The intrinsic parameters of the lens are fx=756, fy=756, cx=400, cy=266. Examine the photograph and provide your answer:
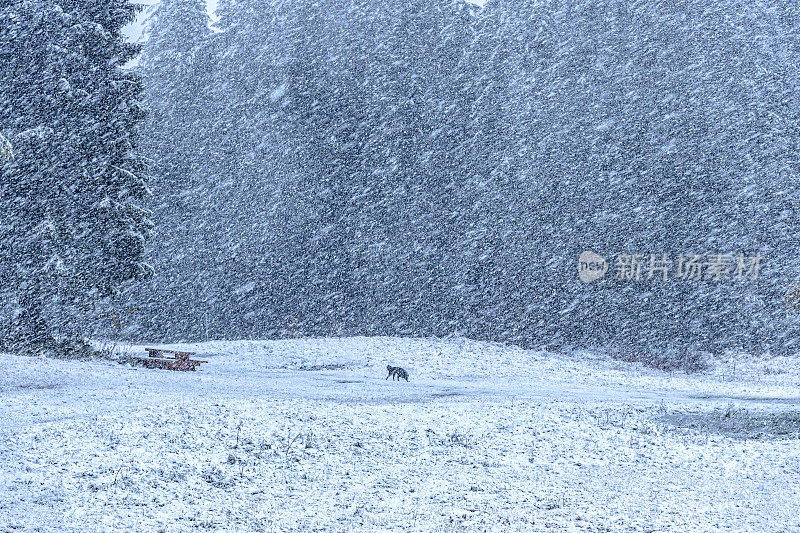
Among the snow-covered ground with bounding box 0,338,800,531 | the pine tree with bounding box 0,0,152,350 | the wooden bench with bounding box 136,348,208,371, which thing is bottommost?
the snow-covered ground with bounding box 0,338,800,531

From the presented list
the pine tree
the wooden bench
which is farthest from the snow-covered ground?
the pine tree

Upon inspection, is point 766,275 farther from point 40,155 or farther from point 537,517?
point 40,155

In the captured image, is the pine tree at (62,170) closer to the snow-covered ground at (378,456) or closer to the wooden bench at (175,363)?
the wooden bench at (175,363)

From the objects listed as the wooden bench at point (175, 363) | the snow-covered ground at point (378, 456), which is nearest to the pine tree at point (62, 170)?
the wooden bench at point (175, 363)

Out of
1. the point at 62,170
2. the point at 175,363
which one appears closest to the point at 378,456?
the point at 175,363

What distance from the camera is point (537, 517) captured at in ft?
29.4

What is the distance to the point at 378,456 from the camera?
11.3 metres

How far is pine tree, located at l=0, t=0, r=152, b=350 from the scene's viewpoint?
21234 mm

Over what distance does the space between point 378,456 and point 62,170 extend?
15.3 meters

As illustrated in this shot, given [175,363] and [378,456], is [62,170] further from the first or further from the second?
[378,456]

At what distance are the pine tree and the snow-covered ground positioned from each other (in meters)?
3.41

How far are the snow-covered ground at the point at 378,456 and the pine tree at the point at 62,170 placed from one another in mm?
3413

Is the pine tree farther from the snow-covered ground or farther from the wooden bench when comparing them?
the snow-covered ground

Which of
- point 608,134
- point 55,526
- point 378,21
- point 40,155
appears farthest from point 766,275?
point 55,526
